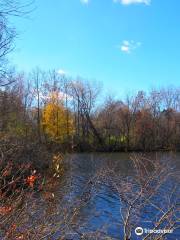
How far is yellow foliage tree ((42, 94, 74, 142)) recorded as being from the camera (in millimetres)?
60812

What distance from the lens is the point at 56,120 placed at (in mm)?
61750

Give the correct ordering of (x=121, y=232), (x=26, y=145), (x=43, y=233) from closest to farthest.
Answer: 1. (x=43, y=233)
2. (x=121, y=232)
3. (x=26, y=145)

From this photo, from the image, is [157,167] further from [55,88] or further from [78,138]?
[55,88]

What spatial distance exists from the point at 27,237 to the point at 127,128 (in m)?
61.6

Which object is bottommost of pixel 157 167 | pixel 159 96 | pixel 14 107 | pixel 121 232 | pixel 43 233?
pixel 121 232

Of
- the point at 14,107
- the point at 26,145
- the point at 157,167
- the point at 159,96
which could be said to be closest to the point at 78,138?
the point at 159,96

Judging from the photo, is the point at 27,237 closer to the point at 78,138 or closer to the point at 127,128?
the point at 78,138

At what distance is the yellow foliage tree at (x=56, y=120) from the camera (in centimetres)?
6081

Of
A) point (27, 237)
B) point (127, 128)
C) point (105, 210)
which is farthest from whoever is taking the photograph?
point (127, 128)

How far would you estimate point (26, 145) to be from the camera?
2386 centimetres

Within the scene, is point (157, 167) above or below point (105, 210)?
above

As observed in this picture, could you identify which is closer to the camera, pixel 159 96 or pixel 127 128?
pixel 127 128

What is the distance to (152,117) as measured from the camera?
219 ft

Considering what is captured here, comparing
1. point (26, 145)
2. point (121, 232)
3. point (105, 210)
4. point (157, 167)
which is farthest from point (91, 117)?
point (157, 167)
